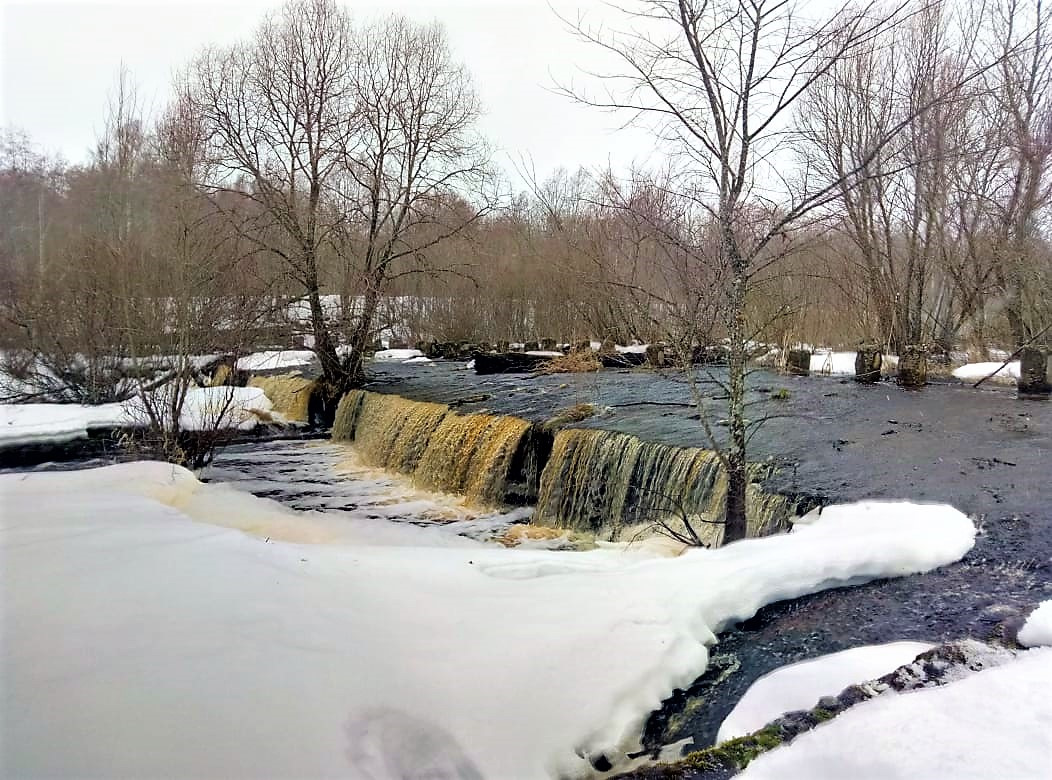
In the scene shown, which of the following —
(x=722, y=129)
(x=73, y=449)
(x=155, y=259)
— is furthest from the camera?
(x=73, y=449)

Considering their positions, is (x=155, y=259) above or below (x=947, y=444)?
above

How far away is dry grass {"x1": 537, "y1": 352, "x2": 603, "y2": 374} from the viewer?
13348 millimetres

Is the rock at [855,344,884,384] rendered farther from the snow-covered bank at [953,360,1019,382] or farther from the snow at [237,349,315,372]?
the snow at [237,349,315,372]

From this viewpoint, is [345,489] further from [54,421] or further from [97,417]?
[54,421]

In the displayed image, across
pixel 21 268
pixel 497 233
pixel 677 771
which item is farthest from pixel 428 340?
pixel 677 771

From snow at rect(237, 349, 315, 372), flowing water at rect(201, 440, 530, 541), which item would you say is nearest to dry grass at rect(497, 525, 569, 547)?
flowing water at rect(201, 440, 530, 541)

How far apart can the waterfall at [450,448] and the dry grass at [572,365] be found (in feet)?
13.6

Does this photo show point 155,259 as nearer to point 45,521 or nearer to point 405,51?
point 45,521

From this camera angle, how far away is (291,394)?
13.4 metres

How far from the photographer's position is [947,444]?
21.7 ft

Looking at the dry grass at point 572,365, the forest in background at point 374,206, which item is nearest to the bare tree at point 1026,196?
the forest in background at point 374,206

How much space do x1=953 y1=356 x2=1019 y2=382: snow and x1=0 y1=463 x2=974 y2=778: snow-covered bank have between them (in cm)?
837

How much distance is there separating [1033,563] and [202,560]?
482 cm

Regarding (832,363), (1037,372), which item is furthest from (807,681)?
(832,363)
